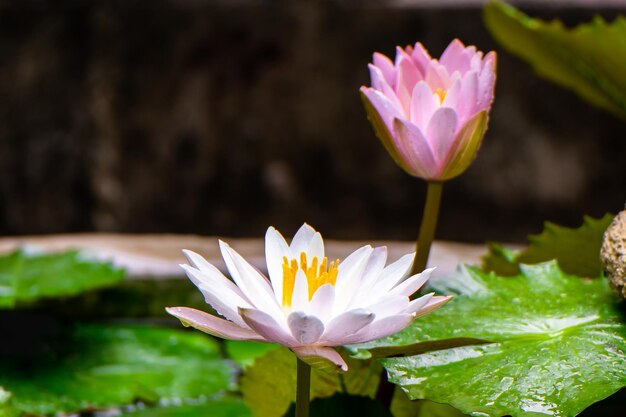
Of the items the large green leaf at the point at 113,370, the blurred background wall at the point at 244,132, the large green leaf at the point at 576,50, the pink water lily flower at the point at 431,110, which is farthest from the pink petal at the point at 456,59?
the blurred background wall at the point at 244,132

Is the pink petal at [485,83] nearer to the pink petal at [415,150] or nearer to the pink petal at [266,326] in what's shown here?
the pink petal at [415,150]

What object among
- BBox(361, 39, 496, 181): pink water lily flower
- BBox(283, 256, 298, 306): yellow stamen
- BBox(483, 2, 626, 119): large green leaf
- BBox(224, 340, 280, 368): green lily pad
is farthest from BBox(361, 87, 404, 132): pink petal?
BBox(224, 340, 280, 368): green lily pad

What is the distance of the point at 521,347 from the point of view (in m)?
0.39

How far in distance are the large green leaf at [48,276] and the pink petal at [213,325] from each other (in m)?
0.46

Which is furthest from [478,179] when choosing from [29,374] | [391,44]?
[29,374]

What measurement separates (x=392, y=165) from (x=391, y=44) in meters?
0.25

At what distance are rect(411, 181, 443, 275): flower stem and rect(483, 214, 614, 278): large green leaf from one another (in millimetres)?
114

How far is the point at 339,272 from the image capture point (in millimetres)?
355

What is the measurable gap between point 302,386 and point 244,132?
4.16 ft

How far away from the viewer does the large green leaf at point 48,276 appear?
2.48ft

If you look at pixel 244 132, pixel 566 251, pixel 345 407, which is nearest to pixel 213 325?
pixel 345 407

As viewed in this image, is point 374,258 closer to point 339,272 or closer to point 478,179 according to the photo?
point 339,272

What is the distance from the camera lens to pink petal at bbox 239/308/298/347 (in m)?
0.29

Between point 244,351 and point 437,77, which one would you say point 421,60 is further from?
point 244,351
